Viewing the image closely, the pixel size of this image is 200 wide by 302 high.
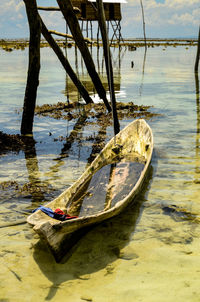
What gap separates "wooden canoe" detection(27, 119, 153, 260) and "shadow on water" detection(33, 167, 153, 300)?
189mm

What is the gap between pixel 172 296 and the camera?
342 centimetres

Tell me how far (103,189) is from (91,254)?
1.86m

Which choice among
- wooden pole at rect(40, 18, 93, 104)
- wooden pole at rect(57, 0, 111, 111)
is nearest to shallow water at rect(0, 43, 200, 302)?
wooden pole at rect(57, 0, 111, 111)

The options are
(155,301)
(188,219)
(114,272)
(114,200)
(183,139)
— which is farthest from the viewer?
(183,139)

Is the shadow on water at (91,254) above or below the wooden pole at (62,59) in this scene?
below

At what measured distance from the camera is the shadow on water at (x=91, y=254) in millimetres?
3727

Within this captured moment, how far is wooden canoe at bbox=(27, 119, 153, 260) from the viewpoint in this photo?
371 cm

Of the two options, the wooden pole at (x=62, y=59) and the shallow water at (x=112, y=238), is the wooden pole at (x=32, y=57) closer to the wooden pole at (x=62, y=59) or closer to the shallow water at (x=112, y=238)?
the shallow water at (x=112, y=238)

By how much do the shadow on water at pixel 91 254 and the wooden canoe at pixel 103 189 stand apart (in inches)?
7.4

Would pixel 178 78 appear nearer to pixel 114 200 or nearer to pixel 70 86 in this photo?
pixel 70 86

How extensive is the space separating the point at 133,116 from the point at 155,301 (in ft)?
29.4

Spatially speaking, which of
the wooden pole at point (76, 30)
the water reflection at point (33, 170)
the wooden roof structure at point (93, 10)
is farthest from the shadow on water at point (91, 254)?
the wooden roof structure at point (93, 10)

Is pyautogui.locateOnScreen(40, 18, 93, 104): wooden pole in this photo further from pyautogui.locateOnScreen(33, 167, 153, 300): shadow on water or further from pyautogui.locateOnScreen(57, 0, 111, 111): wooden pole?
pyautogui.locateOnScreen(33, 167, 153, 300): shadow on water

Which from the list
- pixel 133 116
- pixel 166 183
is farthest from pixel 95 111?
pixel 166 183
